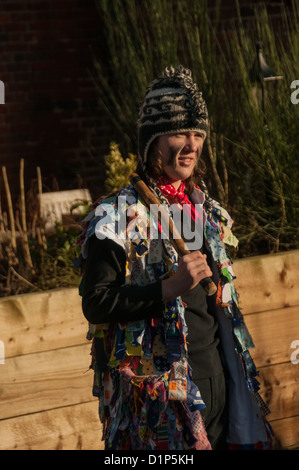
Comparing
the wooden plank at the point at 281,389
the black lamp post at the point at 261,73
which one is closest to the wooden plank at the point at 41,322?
the wooden plank at the point at 281,389

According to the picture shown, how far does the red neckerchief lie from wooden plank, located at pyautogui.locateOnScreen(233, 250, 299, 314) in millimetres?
1606

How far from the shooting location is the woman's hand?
2.25 m

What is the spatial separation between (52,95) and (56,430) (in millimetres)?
3843

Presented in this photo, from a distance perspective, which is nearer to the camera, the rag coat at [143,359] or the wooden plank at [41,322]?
the rag coat at [143,359]

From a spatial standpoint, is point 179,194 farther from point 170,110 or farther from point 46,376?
point 46,376

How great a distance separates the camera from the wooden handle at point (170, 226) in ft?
7.84

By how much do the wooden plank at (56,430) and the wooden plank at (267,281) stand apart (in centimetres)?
103

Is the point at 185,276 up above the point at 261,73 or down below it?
below

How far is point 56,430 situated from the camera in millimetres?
3828

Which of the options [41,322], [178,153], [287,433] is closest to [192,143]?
[178,153]

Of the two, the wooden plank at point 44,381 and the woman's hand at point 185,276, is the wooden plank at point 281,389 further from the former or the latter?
the woman's hand at point 185,276

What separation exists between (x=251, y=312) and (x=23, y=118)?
3.44m
